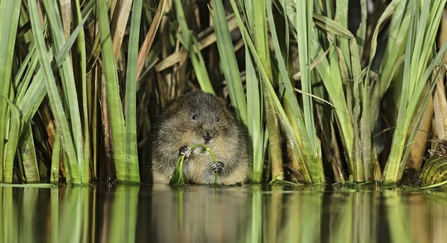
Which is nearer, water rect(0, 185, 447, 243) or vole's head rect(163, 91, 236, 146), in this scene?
water rect(0, 185, 447, 243)

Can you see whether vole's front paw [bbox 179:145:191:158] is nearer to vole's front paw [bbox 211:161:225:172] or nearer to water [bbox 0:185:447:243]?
vole's front paw [bbox 211:161:225:172]

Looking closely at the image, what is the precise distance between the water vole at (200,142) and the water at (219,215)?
73 centimetres

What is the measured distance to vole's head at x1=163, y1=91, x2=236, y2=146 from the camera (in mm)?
6324

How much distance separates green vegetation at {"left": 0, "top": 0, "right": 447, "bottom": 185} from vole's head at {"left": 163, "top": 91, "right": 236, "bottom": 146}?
0.16 m

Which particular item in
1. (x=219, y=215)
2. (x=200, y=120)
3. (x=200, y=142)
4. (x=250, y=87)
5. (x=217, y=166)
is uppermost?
(x=250, y=87)

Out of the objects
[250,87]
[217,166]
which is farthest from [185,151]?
[250,87]

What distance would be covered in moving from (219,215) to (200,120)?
2.13m

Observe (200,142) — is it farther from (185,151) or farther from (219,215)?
(219,215)

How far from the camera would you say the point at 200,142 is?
6.31m

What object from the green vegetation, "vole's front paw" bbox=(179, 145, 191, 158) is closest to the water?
the green vegetation

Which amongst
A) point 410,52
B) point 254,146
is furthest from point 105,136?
point 410,52

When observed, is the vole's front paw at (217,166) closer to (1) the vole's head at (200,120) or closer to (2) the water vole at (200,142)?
(2) the water vole at (200,142)

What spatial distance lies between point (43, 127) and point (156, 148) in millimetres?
820

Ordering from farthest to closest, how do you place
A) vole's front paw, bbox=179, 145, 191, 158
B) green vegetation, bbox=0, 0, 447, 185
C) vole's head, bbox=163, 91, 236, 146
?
vole's head, bbox=163, 91, 236, 146 → vole's front paw, bbox=179, 145, 191, 158 → green vegetation, bbox=0, 0, 447, 185
